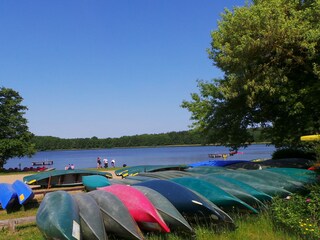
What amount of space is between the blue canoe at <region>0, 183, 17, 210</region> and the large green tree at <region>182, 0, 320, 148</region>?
7.00 m

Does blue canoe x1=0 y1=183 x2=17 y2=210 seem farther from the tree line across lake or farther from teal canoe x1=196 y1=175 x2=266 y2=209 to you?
the tree line across lake

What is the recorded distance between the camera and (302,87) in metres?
10.5

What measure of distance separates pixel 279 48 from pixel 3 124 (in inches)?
1029

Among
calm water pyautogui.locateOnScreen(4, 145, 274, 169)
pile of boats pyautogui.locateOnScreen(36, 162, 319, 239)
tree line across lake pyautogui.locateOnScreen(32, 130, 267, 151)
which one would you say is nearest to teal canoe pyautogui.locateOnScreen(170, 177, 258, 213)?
pile of boats pyautogui.locateOnScreen(36, 162, 319, 239)

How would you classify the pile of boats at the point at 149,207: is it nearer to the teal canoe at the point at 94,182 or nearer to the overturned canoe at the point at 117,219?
the overturned canoe at the point at 117,219

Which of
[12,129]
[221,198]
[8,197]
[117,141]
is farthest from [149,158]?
→ [117,141]

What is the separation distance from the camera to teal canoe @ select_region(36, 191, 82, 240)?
170 inches

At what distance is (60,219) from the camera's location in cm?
450

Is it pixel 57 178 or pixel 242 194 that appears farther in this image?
pixel 57 178

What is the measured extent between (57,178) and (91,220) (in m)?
9.08

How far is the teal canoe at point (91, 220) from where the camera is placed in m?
4.49

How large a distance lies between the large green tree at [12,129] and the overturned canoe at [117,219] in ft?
82.6

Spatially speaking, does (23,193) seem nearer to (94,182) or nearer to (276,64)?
(94,182)

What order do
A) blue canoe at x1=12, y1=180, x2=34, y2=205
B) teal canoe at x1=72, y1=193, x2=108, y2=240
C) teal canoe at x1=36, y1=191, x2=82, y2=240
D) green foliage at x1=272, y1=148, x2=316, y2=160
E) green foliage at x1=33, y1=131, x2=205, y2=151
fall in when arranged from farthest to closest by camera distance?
green foliage at x1=33, y1=131, x2=205, y2=151, green foliage at x1=272, y1=148, x2=316, y2=160, blue canoe at x1=12, y1=180, x2=34, y2=205, teal canoe at x1=72, y1=193, x2=108, y2=240, teal canoe at x1=36, y1=191, x2=82, y2=240
